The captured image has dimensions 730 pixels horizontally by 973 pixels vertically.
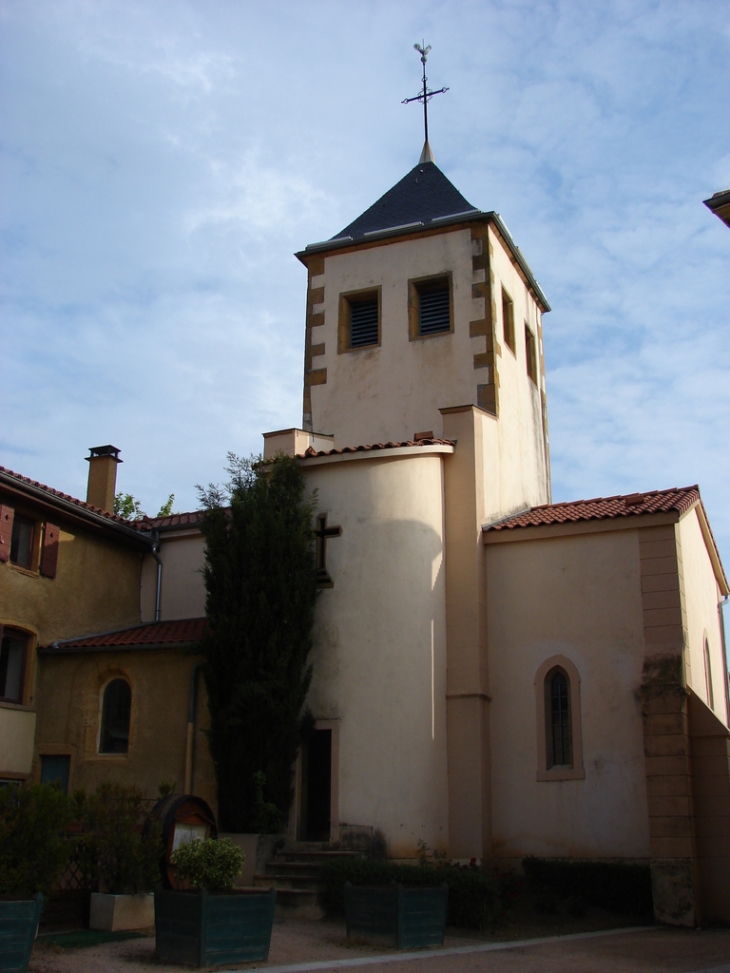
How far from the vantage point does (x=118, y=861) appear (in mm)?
12547

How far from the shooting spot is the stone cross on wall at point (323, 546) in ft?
58.6

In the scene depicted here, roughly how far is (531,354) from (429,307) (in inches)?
138

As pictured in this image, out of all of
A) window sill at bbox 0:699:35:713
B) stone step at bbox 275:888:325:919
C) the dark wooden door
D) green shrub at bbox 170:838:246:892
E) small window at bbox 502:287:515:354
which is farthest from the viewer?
small window at bbox 502:287:515:354

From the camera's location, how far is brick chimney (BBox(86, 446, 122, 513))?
24469 millimetres

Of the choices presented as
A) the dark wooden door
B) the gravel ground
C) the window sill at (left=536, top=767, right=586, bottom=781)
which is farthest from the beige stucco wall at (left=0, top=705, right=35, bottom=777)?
the window sill at (left=536, top=767, right=586, bottom=781)

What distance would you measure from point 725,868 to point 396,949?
5.96m

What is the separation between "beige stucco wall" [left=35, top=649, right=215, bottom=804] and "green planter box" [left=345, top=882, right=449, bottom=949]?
5.62 metres

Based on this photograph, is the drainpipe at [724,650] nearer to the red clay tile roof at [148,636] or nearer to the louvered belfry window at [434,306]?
the louvered belfry window at [434,306]

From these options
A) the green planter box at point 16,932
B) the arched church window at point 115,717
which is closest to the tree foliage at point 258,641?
the arched church window at point 115,717

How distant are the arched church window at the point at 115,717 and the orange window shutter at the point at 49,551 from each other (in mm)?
2438

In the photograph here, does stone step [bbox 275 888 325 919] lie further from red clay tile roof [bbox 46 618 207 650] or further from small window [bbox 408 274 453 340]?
small window [bbox 408 274 453 340]

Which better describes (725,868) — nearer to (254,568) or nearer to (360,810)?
(360,810)

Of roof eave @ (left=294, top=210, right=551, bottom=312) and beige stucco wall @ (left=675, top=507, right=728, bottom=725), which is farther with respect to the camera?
roof eave @ (left=294, top=210, right=551, bottom=312)

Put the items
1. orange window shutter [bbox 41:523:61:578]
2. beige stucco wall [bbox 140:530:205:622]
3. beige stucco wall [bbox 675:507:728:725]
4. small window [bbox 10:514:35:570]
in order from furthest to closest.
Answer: beige stucco wall [bbox 140:530:205:622], orange window shutter [bbox 41:523:61:578], small window [bbox 10:514:35:570], beige stucco wall [bbox 675:507:728:725]
